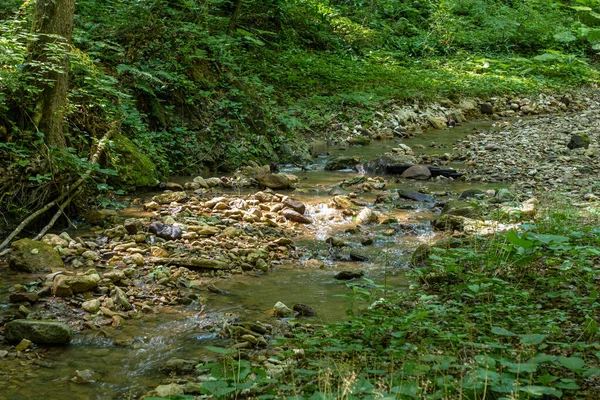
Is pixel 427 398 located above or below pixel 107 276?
above

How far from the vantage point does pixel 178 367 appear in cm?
333

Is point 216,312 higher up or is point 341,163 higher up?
point 216,312

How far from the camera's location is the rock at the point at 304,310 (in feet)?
13.5

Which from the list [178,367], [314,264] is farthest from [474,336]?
[314,264]

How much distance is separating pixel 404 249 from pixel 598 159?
202 inches

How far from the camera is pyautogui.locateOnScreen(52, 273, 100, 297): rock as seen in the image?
418 cm

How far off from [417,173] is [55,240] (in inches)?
220

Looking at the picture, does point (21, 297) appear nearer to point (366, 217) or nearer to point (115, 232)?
point (115, 232)

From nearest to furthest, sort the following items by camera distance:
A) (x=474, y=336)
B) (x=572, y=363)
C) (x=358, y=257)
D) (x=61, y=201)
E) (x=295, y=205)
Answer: (x=572, y=363), (x=474, y=336), (x=358, y=257), (x=61, y=201), (x=295, y=205)

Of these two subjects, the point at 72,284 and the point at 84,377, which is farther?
the point at 72,284

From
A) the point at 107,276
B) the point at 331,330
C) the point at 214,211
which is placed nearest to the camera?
the point at 331,330

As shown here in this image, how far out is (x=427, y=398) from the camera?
2303mm

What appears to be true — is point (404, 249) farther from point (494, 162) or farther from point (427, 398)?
point (494, 162)

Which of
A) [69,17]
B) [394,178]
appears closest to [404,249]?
[394,178]
